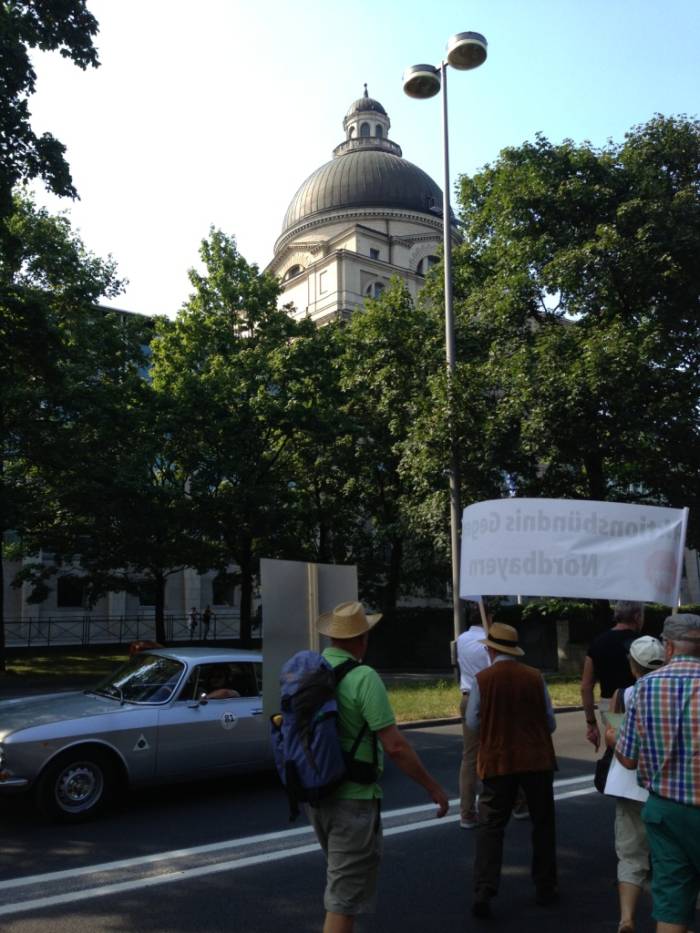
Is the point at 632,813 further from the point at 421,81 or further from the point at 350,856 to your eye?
the point at 421,81

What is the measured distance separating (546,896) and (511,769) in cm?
85

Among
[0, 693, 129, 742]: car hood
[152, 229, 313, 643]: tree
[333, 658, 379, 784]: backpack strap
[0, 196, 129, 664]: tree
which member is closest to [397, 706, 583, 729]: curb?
[0, 693, 129, 742]: car hood

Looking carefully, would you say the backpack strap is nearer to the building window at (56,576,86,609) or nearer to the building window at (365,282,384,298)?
the building window at (56,576,86,609)

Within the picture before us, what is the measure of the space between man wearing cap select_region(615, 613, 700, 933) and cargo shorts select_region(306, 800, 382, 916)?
4.06 ft

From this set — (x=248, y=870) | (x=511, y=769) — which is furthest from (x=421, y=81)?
(x=248, y=870)

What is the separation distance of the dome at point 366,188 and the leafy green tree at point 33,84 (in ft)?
165

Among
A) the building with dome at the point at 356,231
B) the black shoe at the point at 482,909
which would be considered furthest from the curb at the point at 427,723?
the building with dome at the point at 356,231

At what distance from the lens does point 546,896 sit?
5207 millimetres

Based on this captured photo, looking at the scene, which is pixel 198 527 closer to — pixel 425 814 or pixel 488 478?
pixel 488 478

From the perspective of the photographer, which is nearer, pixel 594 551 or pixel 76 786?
pixel 594 551

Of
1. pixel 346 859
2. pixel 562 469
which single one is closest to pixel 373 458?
pixel 562 469

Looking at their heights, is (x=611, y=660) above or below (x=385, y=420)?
below

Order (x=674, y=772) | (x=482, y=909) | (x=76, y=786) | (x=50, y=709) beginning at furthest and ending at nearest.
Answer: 1. (x=50, y=709)
2. (x=76, y=786)
3. (x=482, y=909)
4. (x=674, y=772)

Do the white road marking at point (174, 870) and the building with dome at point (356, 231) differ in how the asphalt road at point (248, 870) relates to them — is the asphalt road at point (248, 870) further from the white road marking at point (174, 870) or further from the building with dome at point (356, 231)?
the building with dome at point (356, 231)
